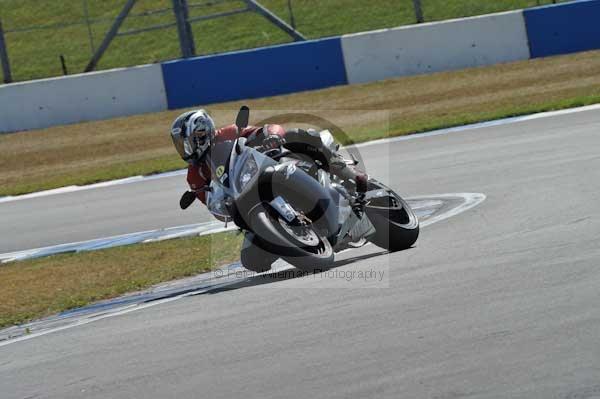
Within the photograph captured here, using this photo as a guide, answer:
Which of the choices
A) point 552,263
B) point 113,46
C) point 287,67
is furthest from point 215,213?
point 113,46

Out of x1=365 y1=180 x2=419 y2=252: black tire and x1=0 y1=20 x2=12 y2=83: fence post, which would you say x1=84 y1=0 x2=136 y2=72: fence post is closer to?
x1=0 y1=20 x2=12 y2=83: fence post

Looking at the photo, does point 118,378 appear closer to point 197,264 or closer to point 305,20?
point 197,264

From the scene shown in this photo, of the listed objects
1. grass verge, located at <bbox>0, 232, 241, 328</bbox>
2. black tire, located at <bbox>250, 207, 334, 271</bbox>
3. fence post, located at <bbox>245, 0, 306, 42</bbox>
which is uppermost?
fence post, located at <bbox>245, 0, 306, 42</bbox>

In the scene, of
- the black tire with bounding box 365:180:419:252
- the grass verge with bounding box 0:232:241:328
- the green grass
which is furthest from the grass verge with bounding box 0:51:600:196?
the black tire with bounding box 365:180:419:252

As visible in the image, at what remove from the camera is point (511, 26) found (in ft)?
72.0

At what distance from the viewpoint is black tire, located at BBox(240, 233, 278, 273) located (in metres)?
8.65

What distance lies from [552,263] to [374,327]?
1511 millimetres

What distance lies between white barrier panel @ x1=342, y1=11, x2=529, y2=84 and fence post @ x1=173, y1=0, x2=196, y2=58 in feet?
9.60

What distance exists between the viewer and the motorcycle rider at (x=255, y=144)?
28.8 feet

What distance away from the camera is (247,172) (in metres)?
8.43

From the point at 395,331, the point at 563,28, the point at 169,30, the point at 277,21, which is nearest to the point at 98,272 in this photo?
the point at 395,331

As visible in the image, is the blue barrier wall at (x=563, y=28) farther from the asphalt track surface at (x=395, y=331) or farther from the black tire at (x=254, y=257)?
the black tire at (x=254, y=257)

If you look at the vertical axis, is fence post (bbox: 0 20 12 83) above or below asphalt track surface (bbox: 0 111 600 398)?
above

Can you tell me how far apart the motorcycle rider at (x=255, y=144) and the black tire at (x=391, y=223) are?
141 millimetres
